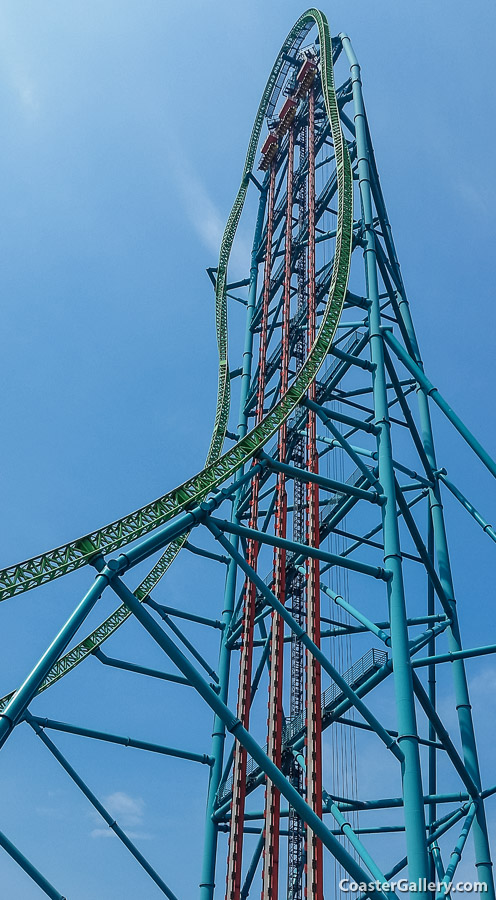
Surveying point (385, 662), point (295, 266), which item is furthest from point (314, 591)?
point (295, 266)

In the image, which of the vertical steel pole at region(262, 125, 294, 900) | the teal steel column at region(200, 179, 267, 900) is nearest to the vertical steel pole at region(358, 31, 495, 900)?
the vertical steel pole at region(262, 125, 294, 900)

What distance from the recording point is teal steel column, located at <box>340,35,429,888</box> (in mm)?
8805

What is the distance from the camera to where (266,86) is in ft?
71.1

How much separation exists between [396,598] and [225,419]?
8157 mm

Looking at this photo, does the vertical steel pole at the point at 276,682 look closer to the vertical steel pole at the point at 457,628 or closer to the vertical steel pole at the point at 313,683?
the vertical steel pole at the point at 313,683

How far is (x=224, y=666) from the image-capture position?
1467 centimetres

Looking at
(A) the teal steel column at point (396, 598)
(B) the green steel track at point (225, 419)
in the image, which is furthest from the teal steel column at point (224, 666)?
(A) the teal steel column at point (396, 598)

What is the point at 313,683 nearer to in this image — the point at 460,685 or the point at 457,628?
the point at 460,685

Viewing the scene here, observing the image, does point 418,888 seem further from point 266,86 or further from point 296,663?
point 266,86

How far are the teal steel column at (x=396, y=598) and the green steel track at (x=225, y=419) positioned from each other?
378mm

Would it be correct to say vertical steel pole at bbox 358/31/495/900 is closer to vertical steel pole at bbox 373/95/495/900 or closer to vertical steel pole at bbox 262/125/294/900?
vertical steel pole at bbox 373/95/495/900

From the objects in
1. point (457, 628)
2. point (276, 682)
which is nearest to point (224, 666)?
point (276, 682)

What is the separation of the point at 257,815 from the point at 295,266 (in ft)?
36.3

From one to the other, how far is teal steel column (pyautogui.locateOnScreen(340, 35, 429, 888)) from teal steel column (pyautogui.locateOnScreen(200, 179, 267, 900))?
3.39 meters
